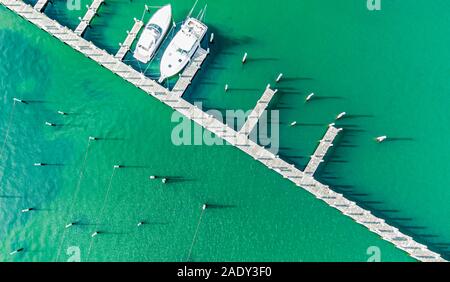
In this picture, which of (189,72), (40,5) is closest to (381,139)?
(189,72)

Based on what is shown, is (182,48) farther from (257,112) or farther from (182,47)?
(257,112)

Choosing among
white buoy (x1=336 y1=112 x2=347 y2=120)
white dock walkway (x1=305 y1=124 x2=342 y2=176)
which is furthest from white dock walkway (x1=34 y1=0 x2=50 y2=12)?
white buoy (x1=336 y1=112 x2=347 y2=120)

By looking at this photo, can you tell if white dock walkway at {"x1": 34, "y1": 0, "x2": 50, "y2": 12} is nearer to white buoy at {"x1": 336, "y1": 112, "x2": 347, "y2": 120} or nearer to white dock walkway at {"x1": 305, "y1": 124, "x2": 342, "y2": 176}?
white dock walkway at {"x1": 305, "y1": 124, "x2": 342, "y2": 176}

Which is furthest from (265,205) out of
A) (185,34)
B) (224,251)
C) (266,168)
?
(185,34)

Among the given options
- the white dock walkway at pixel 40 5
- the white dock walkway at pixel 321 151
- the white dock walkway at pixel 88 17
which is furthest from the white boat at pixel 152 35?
the white dock walkway at pixel 321 151
